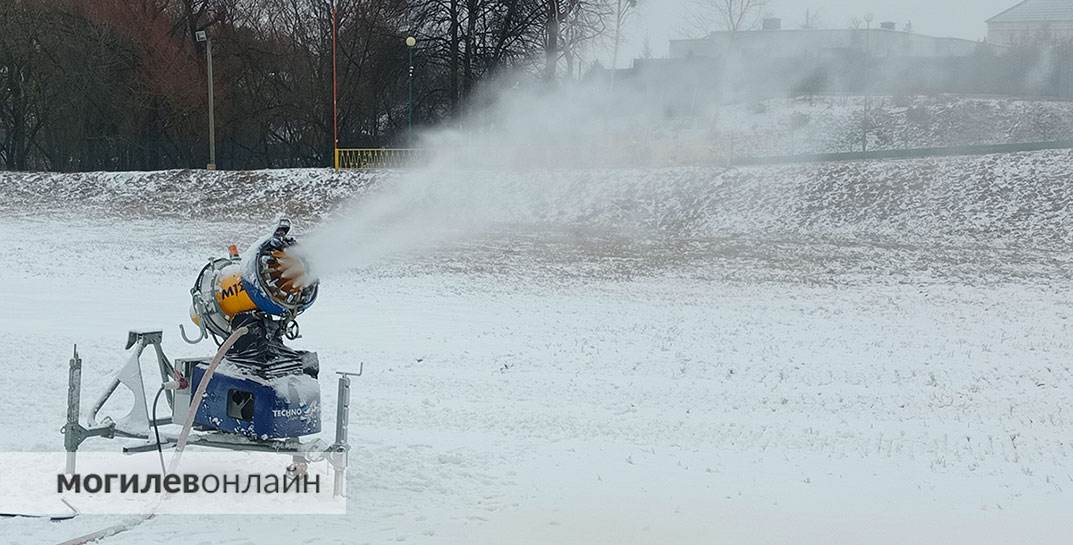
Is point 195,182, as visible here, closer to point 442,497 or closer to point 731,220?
point 731,220

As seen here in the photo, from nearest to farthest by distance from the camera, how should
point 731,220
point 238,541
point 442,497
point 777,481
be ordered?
1. point 238,541
2. point 442,497
3. point 777,481
4. point 731,220

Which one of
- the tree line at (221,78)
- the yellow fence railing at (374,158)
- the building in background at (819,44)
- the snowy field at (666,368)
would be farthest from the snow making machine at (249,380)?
the tree line at (221,78)

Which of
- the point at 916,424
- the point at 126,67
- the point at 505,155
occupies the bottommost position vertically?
the point at 916,424

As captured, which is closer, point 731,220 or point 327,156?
point 731,220

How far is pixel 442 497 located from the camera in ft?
26.2

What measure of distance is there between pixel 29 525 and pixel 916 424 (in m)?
8.91

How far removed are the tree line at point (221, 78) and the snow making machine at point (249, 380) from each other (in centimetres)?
4312

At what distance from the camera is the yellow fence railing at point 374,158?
47031 millimetres

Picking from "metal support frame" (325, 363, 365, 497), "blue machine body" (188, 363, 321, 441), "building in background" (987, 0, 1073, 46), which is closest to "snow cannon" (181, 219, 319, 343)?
"blue machine body" (188, 363, 321, 441)

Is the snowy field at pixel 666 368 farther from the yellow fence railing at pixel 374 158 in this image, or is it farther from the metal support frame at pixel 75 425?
the yellow fence railing at pixel 374 158

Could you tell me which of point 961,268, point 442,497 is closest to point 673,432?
point 442,497

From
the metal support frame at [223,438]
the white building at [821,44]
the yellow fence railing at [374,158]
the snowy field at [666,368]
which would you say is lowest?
the snowy field at [666,368]

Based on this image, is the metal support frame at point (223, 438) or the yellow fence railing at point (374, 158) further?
the yellow fence railing at point (374, 158)

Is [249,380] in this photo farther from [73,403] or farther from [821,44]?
[821,44]
